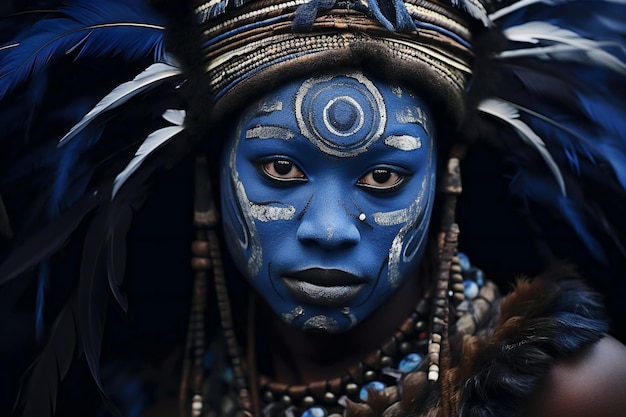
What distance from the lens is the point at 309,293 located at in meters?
2.33

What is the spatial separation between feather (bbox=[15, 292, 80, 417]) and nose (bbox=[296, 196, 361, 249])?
2.17 feet

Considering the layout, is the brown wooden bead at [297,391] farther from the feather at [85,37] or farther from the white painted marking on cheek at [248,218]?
the feather at [85,37]

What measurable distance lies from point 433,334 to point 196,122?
80 centimetres

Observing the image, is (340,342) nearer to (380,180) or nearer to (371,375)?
(371,375)

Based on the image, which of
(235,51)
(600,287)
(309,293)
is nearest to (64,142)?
(235,51)

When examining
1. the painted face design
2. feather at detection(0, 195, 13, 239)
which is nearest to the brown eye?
the painted face design

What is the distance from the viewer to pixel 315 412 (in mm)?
2553

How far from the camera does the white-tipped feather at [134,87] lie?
2.42 meters

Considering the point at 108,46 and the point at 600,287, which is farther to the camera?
the point at 600,287

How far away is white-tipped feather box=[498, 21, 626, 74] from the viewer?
2.45m

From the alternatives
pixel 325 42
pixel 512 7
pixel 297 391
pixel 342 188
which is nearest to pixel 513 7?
pixel 512 7

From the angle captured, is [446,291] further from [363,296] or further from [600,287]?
[600,287]

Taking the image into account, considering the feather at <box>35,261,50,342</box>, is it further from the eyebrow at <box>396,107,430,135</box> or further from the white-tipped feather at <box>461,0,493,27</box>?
the white-tipped feather at <box>461,0,493,27</box>

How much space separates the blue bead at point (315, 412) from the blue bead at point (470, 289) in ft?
1.59
